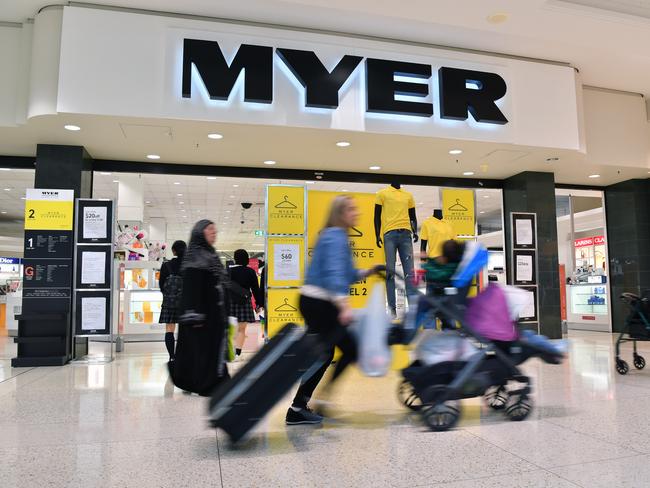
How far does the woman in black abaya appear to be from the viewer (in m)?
3.37

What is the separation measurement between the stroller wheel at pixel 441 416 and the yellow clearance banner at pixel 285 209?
13.0 feet

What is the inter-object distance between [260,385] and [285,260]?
4079 millimetres

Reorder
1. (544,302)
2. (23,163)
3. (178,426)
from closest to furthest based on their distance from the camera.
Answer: (178,426), (23,163), (544,302)

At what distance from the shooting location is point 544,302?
892 centimetres

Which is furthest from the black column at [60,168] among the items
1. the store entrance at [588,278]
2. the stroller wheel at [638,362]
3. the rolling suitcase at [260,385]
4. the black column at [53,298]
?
the store entrance at [588,278]

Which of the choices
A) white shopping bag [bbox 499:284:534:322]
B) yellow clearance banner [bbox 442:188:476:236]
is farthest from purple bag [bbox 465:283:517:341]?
yellow clearance banner [bbox 442:188:476:236]

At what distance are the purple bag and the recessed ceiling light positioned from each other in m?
3.99

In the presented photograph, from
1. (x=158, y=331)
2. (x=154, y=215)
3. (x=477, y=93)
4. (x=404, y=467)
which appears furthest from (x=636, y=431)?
(x=154, y=215)

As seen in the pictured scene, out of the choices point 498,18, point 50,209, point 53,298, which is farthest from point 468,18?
point 53,298

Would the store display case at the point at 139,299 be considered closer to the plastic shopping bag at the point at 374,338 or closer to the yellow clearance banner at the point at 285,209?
the yellow clearance banner at the point at 285,209

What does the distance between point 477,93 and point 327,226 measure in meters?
4.49

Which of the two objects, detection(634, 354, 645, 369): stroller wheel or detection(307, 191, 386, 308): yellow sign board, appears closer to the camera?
detection(634, 354, 645, 369): stroller wheel

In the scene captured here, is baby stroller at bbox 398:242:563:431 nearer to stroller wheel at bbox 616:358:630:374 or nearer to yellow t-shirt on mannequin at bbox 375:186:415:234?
stroller wheel at bbox 616:358:630:374

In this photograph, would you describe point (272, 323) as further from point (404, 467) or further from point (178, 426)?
point (404, 467)
